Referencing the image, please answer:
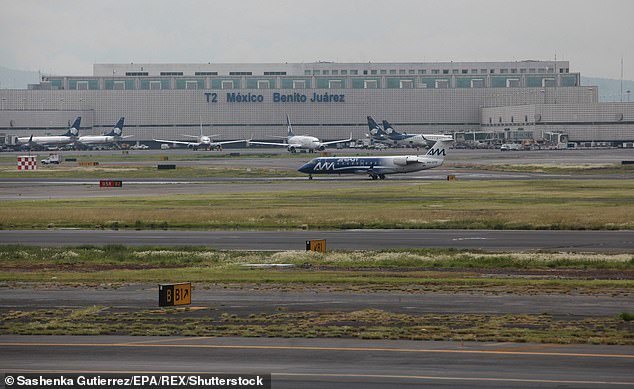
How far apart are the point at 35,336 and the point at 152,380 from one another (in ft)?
23.6

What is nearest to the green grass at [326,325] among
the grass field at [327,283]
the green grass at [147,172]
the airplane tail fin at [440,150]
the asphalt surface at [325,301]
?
the grass field at [327,283]

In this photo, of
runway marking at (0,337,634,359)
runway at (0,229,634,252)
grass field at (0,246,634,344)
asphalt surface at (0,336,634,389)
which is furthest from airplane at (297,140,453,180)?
runway marking at (0,337,634,359)

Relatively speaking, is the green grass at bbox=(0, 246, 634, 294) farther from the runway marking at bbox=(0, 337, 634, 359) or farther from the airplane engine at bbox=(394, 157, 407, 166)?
the airplane engine at bbox=(394, 157, 407, 166)

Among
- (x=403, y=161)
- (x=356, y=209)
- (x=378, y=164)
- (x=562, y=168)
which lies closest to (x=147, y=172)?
(x=378, y=164)

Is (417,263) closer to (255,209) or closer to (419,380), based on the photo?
(419,380)

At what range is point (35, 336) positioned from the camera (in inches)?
1090

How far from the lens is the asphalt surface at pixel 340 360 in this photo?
21984 millimetres

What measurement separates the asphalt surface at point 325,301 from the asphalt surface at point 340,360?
17.8 ft

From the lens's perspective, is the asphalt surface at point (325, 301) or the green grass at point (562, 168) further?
the green grass at point (562, 168)

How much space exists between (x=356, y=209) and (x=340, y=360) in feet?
171

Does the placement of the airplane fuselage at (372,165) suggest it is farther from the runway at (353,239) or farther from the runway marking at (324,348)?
the runway marking at (324,348)

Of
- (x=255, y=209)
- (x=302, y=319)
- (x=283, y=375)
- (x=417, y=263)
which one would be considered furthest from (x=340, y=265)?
(x=255, y=209)

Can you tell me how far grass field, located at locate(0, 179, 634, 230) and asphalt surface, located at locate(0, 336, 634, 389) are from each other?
1509 inches

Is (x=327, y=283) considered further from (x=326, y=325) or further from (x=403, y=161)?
(x=403, y=161)
